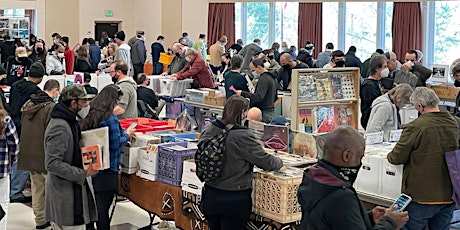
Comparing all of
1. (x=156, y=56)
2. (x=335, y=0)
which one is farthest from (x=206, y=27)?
(x=335, y=0)

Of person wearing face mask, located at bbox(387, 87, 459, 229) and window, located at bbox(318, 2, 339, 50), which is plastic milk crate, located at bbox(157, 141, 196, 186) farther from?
window, located at bbox(318, 2, 339, 50)

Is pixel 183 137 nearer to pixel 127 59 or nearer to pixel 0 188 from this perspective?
pixel 0 188

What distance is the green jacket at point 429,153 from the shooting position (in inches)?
178

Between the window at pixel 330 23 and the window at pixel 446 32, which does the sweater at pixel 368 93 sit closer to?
the window at pixel 446 32

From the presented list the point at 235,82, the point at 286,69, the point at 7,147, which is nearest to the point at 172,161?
the point at 7,147

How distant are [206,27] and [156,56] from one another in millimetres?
2933

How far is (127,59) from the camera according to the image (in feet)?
46.1

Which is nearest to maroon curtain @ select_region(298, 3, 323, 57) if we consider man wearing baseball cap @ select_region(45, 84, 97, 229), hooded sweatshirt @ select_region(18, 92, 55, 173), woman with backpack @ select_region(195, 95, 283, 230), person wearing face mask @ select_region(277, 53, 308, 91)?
person wearing face mask @ select_region(277, 53, 308, 91)

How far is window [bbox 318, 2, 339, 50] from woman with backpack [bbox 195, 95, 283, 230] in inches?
512

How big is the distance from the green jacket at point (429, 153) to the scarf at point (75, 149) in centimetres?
212

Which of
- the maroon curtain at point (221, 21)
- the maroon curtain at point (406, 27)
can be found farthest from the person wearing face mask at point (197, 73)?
the maroon curtain at point (221, 21)

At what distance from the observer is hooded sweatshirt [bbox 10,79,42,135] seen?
702 cm

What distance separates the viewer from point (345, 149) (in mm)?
2906

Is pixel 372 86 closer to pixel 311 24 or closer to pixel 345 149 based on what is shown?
pixel 345 149
